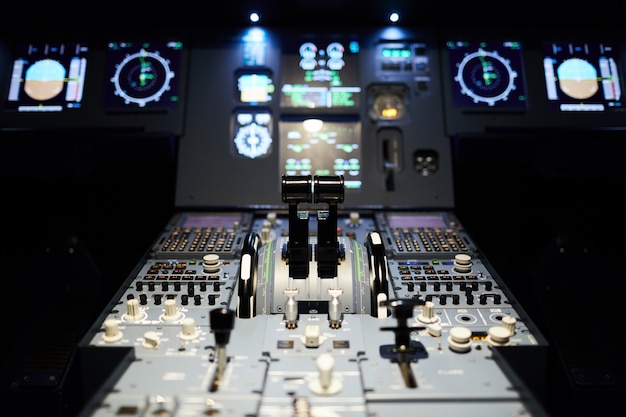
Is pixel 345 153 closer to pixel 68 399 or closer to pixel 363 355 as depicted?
pixel 363 355

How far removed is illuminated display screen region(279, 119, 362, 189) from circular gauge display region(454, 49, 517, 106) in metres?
0.60

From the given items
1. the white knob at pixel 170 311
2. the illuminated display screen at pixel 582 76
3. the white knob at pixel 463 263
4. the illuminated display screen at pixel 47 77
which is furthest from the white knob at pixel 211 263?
the illuminated display screen at pixel 582 76

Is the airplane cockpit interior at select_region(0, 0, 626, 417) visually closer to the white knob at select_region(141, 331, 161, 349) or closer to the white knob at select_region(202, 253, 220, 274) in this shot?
the white knob at select_region(202, 253, 220, 274)

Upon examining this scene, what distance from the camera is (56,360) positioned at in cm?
242

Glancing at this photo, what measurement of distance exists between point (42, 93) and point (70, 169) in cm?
43

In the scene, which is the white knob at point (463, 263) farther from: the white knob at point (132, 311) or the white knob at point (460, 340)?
the white knob at point (132, 311)

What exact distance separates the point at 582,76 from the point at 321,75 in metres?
1.32

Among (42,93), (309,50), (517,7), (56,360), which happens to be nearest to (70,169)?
(42,93)

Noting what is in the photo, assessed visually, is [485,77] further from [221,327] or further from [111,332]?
[111,332]

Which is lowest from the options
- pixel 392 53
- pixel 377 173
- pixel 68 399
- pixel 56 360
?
pixel 68 399

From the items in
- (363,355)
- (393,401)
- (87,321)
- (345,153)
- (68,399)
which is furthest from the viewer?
(345,153)

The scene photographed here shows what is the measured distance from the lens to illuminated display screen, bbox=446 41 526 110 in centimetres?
290

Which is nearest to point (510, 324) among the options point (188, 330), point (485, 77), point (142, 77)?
point (188, 330)

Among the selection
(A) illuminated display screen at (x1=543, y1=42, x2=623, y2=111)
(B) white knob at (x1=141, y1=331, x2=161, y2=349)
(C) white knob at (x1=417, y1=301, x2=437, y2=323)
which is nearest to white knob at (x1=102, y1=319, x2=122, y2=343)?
(B) white knob at (x1=141, y1=331, x2=161, y2=349)
